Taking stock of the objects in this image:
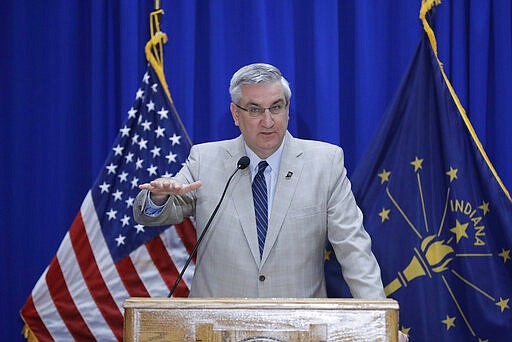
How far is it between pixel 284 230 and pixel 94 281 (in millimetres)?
1267

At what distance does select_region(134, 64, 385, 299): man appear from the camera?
2406 millimetres

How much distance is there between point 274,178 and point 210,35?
1.20 m

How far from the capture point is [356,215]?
247 centimetres

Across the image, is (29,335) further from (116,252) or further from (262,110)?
(262,110)

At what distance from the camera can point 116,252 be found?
10.7ft

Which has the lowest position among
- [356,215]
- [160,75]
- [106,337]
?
[106,337]

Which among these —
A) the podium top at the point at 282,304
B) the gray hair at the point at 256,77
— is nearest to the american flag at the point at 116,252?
the gray hair at the point at 256,77

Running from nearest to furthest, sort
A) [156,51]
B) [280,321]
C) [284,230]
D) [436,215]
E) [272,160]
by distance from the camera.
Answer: [280,321]
[284,230]
[272,160]
[436,215]
[156,51]

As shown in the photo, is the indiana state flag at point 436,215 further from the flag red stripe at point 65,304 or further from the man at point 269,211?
the flag red stripe at point 65,304

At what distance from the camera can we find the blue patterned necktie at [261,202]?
2.46 metres

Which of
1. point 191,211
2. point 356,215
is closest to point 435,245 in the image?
point 356,215

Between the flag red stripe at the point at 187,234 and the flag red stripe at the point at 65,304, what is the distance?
0.62m

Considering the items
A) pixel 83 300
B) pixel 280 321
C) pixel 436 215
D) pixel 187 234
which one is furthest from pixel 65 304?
pixel 280 321

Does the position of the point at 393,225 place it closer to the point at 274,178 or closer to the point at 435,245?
the point at 435,245
